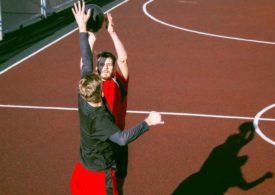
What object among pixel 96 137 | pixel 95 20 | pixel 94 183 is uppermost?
pixel 95 20

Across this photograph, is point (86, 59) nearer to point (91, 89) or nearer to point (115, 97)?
point (115, 97)

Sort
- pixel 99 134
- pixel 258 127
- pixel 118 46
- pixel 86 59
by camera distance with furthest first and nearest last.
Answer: pixel 258 127 < pixel 118 46 < pixel 86 59 < pixel 99 134

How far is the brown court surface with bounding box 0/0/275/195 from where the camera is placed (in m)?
7.93

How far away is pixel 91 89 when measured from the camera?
5.03 meters

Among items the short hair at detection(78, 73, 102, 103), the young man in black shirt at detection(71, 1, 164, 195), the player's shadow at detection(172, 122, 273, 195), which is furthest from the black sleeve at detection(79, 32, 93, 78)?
the player's shadow at detection(172, 122, 273, 195)

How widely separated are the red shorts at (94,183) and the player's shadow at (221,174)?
2.15m

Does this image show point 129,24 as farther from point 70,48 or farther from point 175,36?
point 70,48

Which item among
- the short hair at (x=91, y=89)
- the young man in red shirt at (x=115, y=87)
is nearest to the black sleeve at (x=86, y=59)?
the young man in red shirt at (x=115, y=87)

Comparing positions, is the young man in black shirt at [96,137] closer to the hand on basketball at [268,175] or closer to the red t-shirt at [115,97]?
the red t-shirt at [115,97]

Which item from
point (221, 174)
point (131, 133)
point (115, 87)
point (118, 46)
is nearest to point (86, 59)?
point (115, 87)

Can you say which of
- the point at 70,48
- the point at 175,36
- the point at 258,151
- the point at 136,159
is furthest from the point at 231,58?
the point at 136,159

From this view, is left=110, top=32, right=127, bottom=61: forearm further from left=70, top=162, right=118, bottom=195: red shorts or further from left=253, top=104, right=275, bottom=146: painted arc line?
left=253, top=104, right=275, bottom=146: painted arc line

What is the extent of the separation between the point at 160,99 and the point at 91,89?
18.6 ft

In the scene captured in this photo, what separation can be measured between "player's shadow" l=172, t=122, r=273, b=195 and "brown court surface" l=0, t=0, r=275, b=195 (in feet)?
0.29
